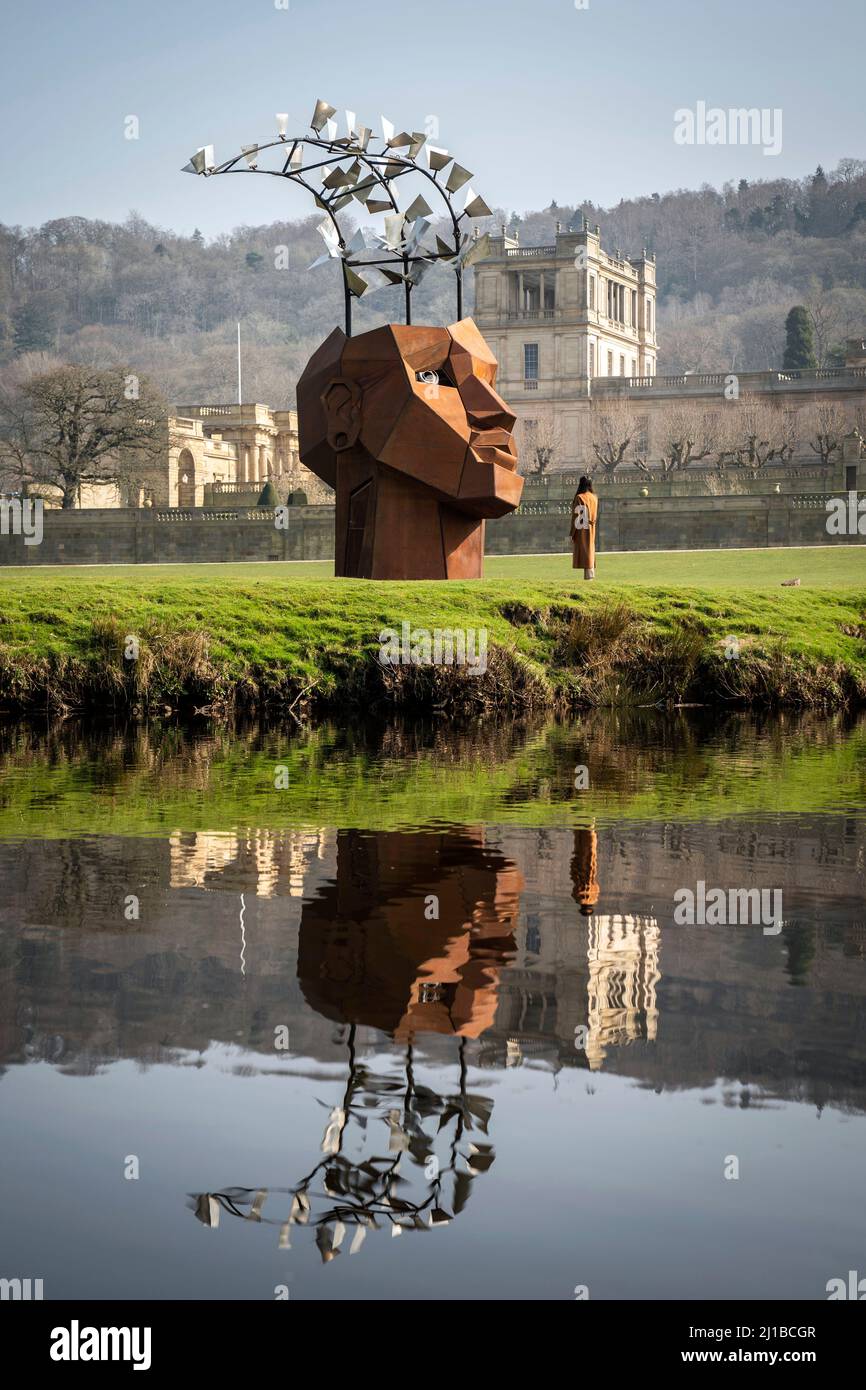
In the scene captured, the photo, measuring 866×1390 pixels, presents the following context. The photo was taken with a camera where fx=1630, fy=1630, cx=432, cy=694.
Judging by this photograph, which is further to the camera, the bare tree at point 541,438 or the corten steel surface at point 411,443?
the bare tree at point 541,438

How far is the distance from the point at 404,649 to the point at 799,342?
92636 mm

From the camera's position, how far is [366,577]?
20.4m

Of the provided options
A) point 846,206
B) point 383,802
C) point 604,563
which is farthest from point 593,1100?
point 846,206

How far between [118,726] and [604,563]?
1965 cm

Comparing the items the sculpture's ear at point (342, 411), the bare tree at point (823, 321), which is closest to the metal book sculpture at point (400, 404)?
the sculpture's ear at point (342, 411)

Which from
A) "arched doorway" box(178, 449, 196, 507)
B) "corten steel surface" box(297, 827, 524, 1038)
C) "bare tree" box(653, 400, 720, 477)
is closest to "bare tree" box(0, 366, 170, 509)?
"arched doorway" box(178, 449, 196, 507)

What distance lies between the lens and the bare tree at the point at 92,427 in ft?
203

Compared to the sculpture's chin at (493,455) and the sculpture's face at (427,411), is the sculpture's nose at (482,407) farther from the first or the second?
the sculpture's chin at (493,455)

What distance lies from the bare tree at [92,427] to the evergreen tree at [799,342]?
50.9 meters

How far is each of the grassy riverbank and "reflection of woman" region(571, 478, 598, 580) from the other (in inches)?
156

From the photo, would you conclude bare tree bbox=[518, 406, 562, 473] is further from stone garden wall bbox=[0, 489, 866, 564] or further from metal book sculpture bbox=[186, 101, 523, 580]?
metal book sculpture bbox=[186, 101, 523, 580]

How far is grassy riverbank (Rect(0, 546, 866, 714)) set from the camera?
57.5ft
